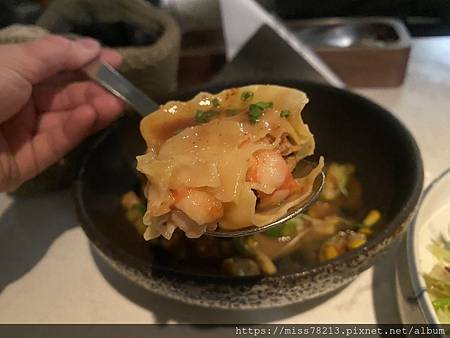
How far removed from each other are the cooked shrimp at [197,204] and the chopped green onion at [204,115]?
15cm

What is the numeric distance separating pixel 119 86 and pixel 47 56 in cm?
15

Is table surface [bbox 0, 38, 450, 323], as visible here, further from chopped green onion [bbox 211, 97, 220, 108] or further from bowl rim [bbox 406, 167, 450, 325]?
chopped green onion [bbox 211, 97, 220, 108]

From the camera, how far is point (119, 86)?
1.02 meters

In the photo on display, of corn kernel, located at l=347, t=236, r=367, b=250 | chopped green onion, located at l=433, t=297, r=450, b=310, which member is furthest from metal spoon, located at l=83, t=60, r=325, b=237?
chopped green onion, located at l=433, t=297, r=450, b=310

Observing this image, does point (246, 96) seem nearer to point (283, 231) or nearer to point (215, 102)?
point (215, 102)

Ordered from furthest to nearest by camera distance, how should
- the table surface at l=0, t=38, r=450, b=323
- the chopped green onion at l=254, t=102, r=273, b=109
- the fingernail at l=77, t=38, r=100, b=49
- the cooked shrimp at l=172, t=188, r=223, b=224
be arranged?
the fingernail at l=77, t=38, r=100, b=49 < the table surface at l=0, t=38, r=450, b=323 < the chopped green onion at l=254, t=102, r=273, b=109 < the cooked shrimp at l=172, t=188, r=223, b=224

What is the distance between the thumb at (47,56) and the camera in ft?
3.19

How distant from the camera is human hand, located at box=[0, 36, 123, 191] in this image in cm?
98

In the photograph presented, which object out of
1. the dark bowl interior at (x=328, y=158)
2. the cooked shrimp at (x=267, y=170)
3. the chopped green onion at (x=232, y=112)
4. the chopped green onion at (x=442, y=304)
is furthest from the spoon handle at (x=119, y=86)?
the chopped green onion at (x=442, y=304)

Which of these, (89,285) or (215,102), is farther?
(89,285)

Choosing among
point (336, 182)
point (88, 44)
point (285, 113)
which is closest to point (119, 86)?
point (88, 44)

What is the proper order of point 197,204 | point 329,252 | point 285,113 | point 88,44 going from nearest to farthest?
point 197,204
point 285,113
point 329,252
point 88,44

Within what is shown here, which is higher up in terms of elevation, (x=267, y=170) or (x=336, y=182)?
(x=267, y=170)

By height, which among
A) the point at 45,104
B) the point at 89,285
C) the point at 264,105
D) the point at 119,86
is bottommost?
the point at 89,285
